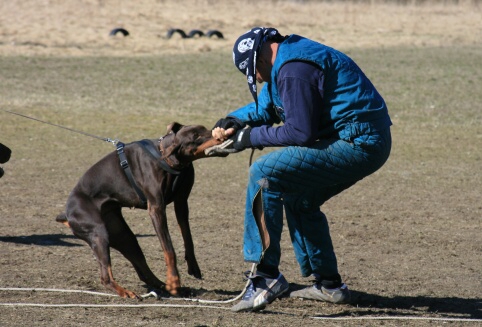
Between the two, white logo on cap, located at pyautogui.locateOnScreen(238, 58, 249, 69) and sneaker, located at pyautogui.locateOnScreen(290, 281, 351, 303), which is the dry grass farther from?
white logo on cap, located at pyautogui.locateOnScreen(238, 58, 249, 69)

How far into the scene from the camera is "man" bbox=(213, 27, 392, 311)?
16.7 ft

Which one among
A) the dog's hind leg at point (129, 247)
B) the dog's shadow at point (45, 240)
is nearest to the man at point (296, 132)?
the dog's hind leg at point (129, 247)

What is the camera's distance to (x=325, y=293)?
597 cm

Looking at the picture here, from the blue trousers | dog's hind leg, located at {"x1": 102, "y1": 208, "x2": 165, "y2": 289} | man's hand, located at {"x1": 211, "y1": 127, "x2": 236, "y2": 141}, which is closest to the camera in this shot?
the blue trousers

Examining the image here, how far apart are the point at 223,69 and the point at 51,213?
12.7m

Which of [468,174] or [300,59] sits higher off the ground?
[300,59]

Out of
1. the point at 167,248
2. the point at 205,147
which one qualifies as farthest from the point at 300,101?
the point at 167,248

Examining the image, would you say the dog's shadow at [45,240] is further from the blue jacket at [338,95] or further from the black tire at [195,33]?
the black tire at [195,33]

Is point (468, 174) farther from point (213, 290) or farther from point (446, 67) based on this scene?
point (446, 67)

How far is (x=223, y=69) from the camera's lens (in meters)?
21.1

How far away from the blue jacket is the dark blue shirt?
6cm

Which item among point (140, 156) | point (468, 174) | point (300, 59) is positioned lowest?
point (468, 174)

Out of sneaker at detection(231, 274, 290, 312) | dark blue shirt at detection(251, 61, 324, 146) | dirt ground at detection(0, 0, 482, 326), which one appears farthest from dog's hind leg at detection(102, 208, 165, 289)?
dark blue shirt at detection(251, 61, 324, 146)

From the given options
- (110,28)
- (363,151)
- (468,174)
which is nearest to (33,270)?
(363,151)
